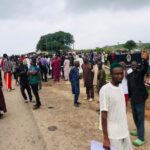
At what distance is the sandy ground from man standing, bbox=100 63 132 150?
8.88 ft

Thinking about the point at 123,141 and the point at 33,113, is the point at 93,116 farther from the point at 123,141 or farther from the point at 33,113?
the point at 123,141

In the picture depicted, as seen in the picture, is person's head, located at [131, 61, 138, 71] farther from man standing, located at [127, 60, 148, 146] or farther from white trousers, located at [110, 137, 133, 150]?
white trousers, located at [110, 137, 133, 150]

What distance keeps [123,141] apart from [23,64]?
846 centimetres

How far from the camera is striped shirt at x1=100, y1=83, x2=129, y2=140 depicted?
427 centimetres

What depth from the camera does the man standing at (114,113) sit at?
168 inches

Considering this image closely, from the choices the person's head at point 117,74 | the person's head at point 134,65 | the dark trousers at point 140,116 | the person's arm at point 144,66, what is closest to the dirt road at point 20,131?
the dark trousers at point 140,116

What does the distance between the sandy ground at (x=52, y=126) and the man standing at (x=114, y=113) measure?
2.71m

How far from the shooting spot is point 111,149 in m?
4.33

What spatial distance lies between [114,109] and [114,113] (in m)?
0.06

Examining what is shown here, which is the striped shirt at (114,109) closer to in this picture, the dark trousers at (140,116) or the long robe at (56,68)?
the dark trousers at (140,116)

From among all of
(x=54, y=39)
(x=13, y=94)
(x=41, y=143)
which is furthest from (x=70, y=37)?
(x=41, y=143)

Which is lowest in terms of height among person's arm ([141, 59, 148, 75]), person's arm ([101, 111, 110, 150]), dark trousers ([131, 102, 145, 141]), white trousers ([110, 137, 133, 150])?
dark trousers ([131, 102, 145, 141])

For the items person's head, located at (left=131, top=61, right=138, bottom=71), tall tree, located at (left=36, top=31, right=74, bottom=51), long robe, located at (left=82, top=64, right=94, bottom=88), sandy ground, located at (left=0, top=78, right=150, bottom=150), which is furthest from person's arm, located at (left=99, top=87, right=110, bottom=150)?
tall tree, located at (left=36, top=31, right=74, bottom=51)

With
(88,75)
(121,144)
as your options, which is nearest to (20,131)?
(88,75)
